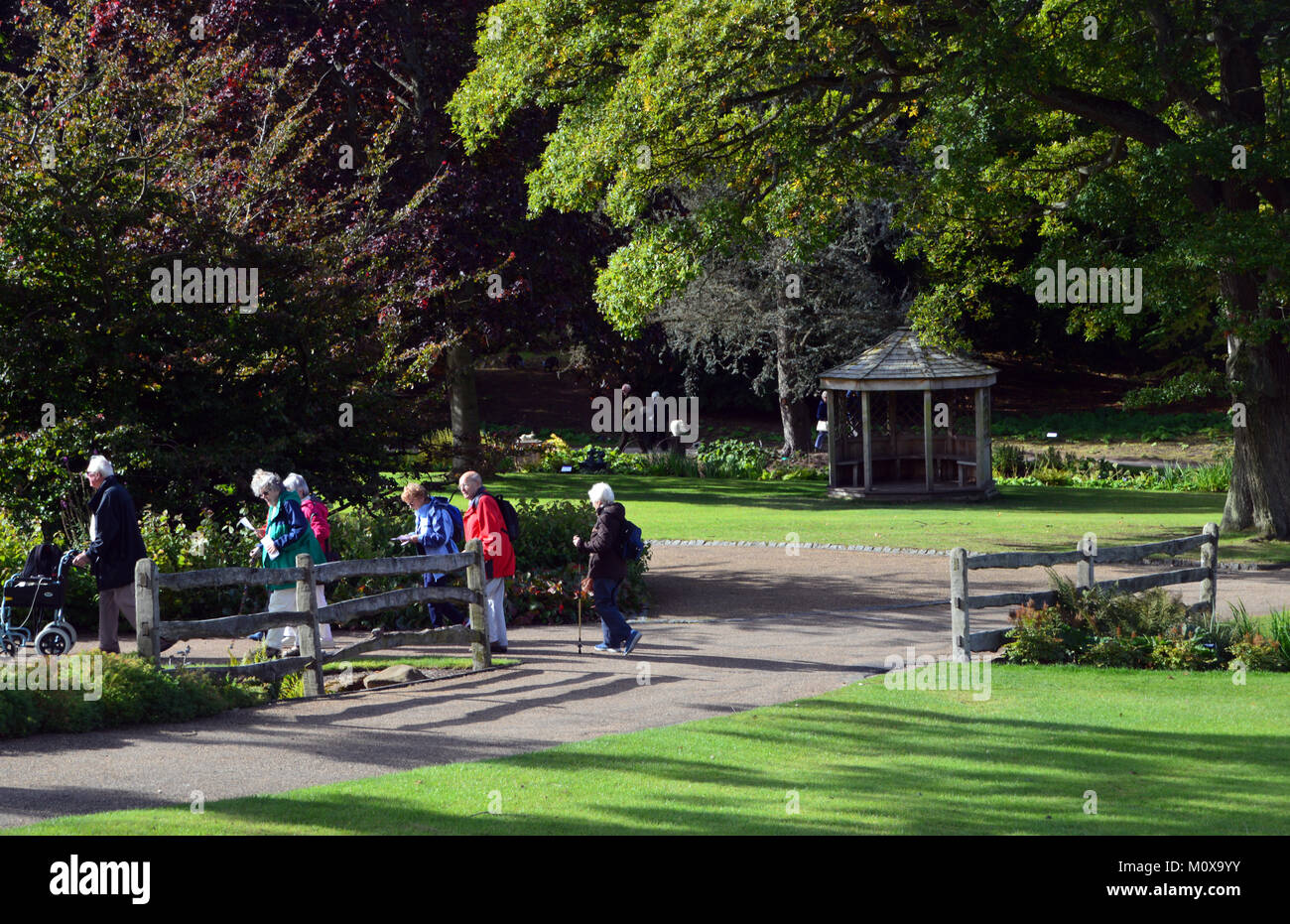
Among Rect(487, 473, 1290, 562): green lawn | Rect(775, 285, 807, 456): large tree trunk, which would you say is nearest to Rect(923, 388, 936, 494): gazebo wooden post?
Rect(487, 473, 1290, 562): green lawn

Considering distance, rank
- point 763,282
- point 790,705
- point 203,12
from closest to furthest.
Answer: point 790,705 < point 203,12 < point 763,282

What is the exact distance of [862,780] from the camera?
7.57m

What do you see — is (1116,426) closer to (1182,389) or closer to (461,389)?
(461,389)

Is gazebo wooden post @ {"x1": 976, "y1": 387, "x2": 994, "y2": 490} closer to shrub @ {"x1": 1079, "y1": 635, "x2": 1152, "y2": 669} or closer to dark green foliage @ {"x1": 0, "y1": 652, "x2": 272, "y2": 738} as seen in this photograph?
shrub @ {"x1": 1079, "y1": 635, "x2": 1152, "y2": 669}

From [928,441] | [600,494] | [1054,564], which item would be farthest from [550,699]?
[928,441]

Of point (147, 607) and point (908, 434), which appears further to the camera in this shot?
point (908, 434)

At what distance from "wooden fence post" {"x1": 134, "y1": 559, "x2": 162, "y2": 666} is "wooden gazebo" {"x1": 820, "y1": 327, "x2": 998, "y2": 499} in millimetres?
18863

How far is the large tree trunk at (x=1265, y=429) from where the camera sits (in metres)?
19.8

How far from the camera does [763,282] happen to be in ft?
111

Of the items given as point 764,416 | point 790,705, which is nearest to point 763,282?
point 764,416

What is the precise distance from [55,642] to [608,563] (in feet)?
16.2
